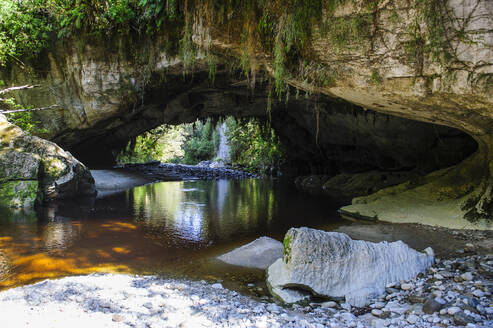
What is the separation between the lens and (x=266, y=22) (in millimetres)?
5812

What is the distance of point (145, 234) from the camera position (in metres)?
6.82

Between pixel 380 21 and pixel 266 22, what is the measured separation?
195 cm

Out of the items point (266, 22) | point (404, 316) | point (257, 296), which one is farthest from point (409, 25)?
point (257, 296)

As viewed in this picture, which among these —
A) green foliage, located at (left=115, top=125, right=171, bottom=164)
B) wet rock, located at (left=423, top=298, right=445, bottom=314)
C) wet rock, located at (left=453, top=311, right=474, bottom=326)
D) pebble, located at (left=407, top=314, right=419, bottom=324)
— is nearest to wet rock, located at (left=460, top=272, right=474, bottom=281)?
wet rock, located at (left=423, top=298, right=445, bottom=314)

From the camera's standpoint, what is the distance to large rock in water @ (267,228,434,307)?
3.86m

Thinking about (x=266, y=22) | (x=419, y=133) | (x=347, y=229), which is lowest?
(x=347, y=229)

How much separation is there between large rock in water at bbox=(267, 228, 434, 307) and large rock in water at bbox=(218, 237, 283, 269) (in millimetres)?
773

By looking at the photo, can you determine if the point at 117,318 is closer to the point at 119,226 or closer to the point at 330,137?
the point at 119,226

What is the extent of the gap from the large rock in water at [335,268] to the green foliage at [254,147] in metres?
15.4

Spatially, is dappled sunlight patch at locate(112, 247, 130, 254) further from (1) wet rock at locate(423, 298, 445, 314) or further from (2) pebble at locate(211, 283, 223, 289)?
(1) wet rock at locate(423, 298, 445, 314)

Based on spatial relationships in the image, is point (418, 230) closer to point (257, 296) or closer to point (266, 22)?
point (257, 296)

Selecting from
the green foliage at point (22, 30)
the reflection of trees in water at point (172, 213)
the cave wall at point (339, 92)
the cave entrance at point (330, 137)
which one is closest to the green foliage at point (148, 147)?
the cave entrance at point (330, 137)

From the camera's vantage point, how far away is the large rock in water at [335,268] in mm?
3863

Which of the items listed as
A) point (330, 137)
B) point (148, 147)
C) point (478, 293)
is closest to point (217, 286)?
point (478, 293)
